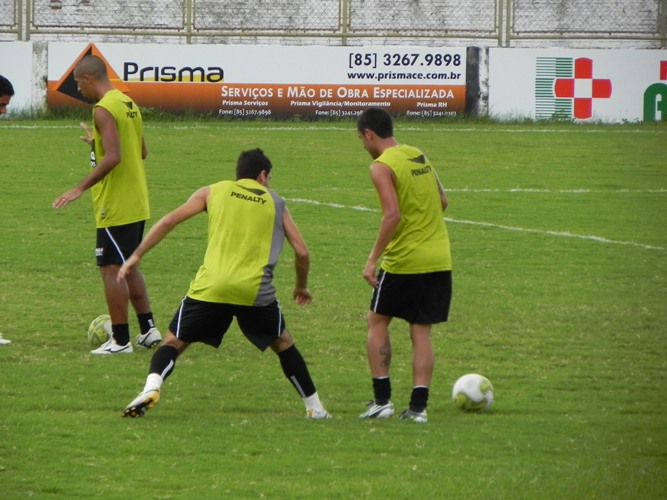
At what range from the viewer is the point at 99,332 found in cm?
1017

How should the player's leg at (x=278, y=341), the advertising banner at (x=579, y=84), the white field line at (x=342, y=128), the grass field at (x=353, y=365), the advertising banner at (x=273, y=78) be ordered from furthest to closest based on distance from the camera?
the advertising banner at (x=579, y=84) → the advertising banner at (x=273, y=78) → the white field line at (x=342, y=128) → the player's leg at (x=278, y=341) → the grass field at (x=353, y=365)

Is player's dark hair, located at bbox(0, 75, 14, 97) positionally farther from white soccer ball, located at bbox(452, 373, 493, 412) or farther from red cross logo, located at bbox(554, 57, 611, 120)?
red cross logo, located at bbox(554, 57, 611, 120)

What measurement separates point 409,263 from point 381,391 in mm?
782

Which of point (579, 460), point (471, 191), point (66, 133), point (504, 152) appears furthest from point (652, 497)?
point (66, 133)

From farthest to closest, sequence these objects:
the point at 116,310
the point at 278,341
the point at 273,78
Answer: the point at 273,78
the point at 116,310
the point at 278,341

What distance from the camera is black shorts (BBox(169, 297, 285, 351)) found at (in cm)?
785

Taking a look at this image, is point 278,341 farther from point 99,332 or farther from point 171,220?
point 99,332

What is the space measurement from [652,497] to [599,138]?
20323mm

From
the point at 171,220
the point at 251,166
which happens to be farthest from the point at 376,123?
the point at 171,220

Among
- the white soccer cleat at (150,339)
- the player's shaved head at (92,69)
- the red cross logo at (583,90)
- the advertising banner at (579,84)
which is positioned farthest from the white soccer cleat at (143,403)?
the red cross logo at (583,90)

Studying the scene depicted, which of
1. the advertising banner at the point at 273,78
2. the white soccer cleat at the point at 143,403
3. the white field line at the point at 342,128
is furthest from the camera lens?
the advertising banner at the point at 273,78

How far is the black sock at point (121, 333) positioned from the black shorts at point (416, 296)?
2580 millimetres

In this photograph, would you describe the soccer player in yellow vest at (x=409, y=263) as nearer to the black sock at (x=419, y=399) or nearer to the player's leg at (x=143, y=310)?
the black sock at (x=419, y=399)

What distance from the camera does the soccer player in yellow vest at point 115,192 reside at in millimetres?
9812
